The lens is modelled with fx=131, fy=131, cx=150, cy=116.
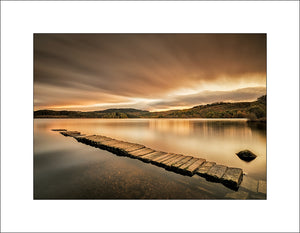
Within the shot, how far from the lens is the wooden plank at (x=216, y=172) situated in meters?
2.42

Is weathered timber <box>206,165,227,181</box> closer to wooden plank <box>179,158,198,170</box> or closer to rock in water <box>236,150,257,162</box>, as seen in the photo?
wooden plank <box>179,158,198,170</box>

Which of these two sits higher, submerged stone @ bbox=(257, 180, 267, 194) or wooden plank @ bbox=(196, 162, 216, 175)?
wooden plank @ bbox=(196, 162, 216, 175)

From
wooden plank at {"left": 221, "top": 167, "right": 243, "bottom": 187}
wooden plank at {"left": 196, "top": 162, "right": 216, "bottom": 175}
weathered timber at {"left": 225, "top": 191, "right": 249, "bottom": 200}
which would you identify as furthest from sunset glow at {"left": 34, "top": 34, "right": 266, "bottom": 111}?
weathered timber at {"left": 225, "top": 191, "right": 249, "bottom": 200}

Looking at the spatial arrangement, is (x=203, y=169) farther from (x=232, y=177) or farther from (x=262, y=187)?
(x=262, y=187)

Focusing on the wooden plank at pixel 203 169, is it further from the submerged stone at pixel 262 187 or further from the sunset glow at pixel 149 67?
the sunset glow at pixel 149 67

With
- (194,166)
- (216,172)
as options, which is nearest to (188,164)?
(194,166)

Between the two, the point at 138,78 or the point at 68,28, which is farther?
the point at 138,78

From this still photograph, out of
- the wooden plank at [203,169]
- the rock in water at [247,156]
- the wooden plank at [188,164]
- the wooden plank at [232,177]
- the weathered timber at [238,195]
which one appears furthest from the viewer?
the rock in water at [247,156]

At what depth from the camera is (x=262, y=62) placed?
269 centimetres

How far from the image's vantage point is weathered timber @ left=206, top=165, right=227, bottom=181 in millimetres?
2420

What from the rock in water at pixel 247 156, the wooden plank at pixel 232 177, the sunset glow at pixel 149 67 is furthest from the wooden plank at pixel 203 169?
the sunset glow at pixel 149 67
